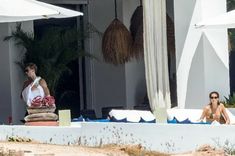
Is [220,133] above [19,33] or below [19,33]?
below

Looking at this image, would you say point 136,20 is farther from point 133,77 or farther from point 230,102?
point 230,102

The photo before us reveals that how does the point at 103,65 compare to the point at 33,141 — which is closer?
the point at 33,141

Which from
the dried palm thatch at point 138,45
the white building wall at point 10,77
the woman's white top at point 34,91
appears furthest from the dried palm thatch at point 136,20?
the woman's white top at point 34,91

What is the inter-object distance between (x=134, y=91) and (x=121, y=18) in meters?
1.82

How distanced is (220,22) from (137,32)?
466 cm

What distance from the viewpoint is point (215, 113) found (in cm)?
1459

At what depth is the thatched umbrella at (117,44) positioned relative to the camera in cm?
1938

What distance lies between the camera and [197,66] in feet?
53.9

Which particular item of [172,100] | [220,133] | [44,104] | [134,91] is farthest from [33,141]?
[134,91]

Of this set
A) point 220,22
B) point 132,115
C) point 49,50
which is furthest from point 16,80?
point 220,22

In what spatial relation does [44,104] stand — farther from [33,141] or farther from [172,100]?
[172,100]

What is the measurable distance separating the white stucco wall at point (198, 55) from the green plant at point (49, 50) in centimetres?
290

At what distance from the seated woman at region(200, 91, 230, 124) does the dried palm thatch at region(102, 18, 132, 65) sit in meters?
4.99

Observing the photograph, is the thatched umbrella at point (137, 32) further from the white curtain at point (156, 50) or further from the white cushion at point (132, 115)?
the white cushion at point (132, 115)
